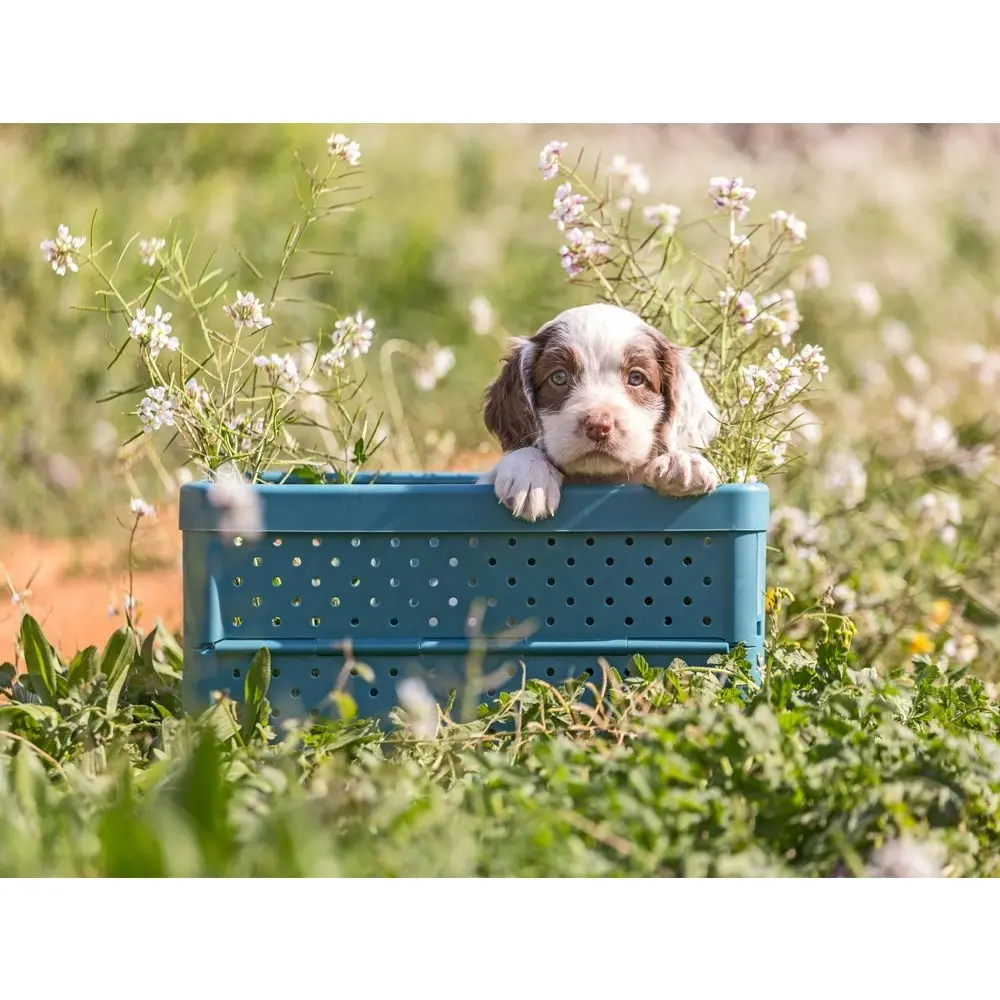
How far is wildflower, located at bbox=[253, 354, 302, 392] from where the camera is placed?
3336 millimetres

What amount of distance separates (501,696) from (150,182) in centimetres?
639

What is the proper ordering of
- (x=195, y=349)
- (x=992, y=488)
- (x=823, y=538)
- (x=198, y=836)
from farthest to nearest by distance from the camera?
(x=195, y=349)
(x=992, y=488)
(x=823, y=538)
(x=198, y=836)

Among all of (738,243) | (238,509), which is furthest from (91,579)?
(738,243)

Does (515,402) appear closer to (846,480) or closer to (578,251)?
(578,251)

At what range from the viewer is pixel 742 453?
11.6 ft

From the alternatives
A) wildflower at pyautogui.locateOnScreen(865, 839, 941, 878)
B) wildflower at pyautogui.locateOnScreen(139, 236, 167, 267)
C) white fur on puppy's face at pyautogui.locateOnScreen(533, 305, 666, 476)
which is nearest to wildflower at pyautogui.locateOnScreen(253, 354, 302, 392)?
wildflower at pyautogui.locateOnScreen(139, 236, 167, 267)

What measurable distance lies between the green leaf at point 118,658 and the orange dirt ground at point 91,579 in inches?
37.6

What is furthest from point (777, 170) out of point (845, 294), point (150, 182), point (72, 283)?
point (72, 283)

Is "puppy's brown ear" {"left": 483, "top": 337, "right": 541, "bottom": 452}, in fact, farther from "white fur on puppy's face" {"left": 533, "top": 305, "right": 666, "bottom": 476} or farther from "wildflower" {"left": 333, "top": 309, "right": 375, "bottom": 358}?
"wildflower" {"left": 333, "top": 309, "right": 375, "bottom": 358}

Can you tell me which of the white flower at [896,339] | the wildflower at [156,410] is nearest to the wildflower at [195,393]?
the wildflower at [156,410]

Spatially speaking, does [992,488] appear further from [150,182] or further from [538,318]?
[150,182]

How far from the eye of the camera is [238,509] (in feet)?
10.0

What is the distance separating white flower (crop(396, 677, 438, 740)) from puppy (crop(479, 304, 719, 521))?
0.51m

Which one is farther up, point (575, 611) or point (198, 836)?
point (575, 611)
